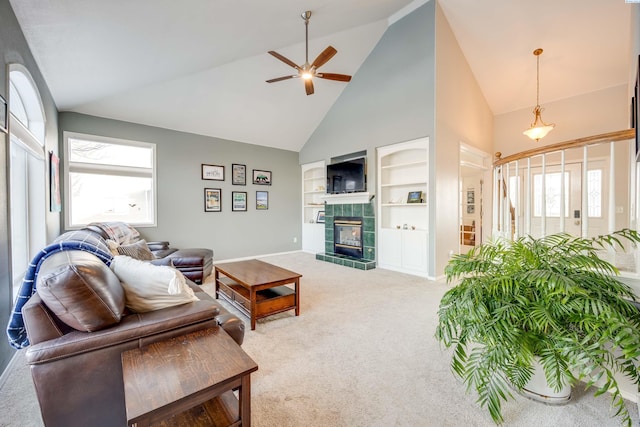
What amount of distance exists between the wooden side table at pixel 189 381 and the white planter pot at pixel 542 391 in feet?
5.69

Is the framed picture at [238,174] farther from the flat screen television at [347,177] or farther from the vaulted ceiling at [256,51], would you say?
the flat screen television at [347,177]

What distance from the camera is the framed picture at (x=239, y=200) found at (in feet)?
20.2

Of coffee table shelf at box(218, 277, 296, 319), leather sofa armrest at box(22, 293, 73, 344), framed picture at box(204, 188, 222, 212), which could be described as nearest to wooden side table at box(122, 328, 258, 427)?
leather sofa armrest at box(22, 293, 73, 344)

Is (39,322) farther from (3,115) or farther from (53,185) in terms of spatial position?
(53,185)

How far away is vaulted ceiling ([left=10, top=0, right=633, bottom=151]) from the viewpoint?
2404mm

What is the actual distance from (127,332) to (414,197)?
464cm

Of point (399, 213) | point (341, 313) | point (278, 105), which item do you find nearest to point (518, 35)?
point (399, 213)

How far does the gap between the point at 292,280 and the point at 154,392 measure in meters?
2.01

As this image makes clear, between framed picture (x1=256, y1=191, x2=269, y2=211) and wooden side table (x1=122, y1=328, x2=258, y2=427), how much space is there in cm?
527

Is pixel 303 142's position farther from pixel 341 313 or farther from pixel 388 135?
pixel 341 313

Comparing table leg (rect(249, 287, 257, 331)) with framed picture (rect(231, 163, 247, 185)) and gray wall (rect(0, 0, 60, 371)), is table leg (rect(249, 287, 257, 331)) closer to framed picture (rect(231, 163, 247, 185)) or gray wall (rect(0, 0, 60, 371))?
gray wall (rect(0, 0, 60, 371))

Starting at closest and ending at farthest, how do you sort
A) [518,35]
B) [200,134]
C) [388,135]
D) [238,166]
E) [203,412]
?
1. [203,412]
2. [518,35]
3. [388,135]
4. [200,134]
5. [238,166]

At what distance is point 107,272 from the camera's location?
4.60ft

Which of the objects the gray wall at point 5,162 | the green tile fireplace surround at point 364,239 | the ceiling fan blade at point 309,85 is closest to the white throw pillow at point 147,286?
the gray wall at point 5,162
